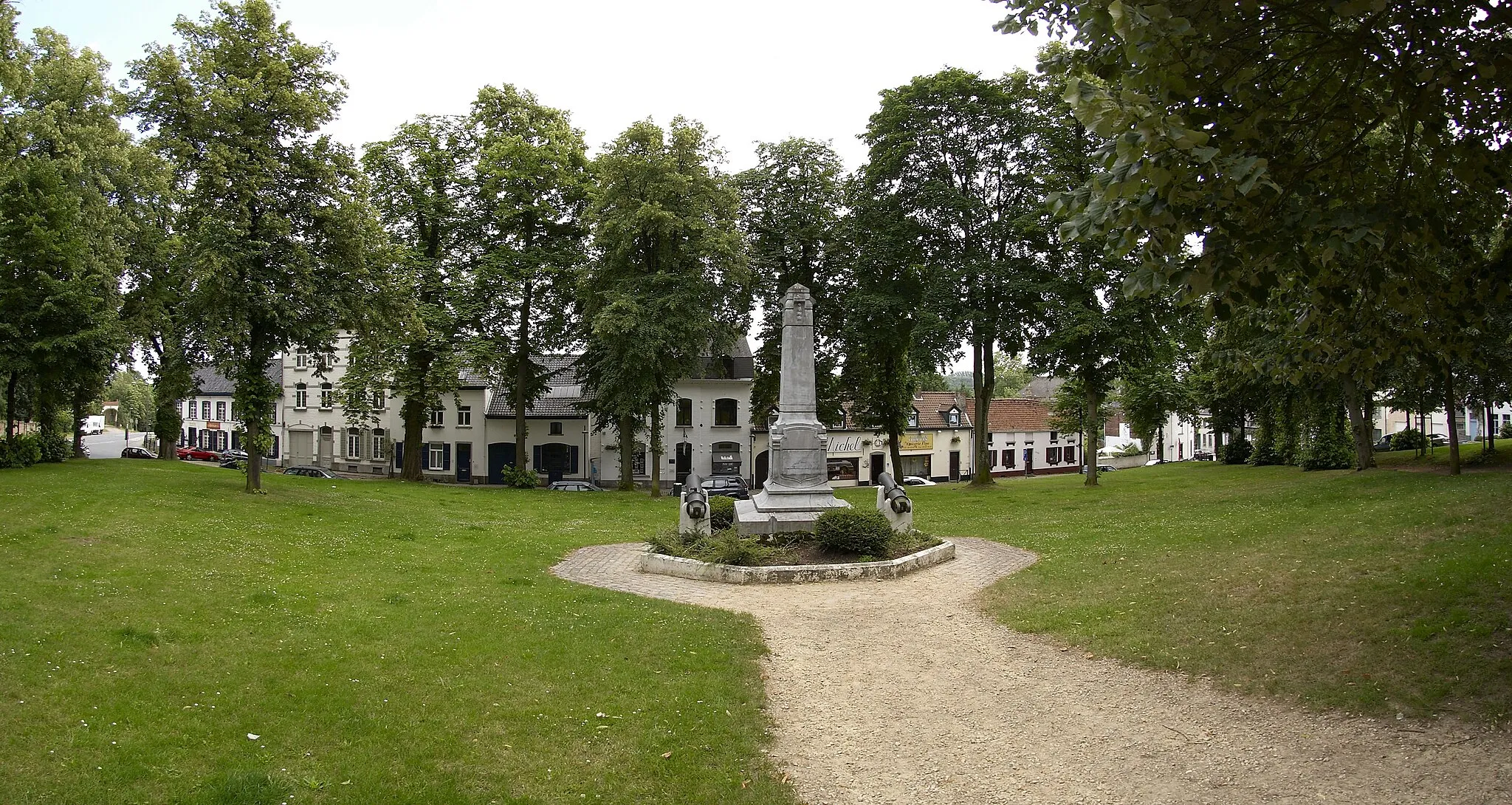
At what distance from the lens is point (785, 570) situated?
14305 millimetres

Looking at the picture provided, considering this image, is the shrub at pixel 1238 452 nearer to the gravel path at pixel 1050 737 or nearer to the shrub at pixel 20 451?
the gravel path at pixel 1050 737

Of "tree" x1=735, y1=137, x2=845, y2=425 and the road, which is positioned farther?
the road

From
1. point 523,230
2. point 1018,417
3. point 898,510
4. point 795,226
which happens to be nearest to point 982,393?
point 795,226

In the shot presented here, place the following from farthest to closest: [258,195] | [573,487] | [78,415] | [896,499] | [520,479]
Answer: [573,487], [520,479], [78,415], [258,195], [896,499]

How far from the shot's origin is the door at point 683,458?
46.7 m

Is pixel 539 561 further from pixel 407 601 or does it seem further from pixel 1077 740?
pixel 1077 740

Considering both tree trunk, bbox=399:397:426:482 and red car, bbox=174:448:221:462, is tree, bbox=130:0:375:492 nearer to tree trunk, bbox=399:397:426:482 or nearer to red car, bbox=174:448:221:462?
tree trunk, bbox=399:397:426:482

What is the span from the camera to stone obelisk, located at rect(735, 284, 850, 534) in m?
17.4

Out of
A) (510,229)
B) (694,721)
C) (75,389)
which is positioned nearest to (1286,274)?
(694,721)

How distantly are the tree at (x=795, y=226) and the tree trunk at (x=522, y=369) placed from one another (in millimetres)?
8909

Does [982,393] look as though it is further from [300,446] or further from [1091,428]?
[300,446]

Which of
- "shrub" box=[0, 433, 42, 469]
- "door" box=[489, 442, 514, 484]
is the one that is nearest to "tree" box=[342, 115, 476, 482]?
"shrub" box=[0, 433, 42, 469]

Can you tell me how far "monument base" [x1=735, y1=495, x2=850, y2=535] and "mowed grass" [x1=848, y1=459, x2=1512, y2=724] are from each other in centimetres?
416

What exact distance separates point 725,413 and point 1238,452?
89.2 ft
